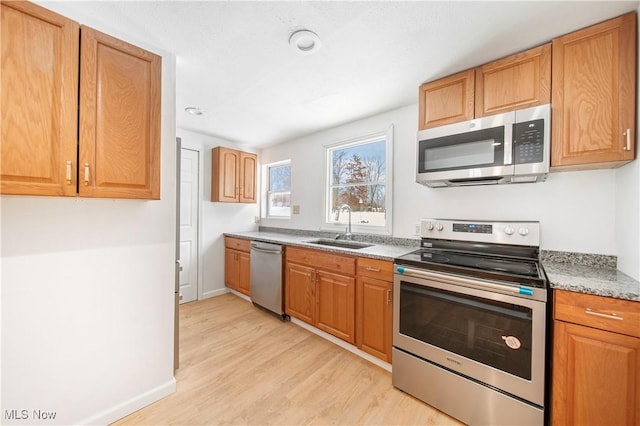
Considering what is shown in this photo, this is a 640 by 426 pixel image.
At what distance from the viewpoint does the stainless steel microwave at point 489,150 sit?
1.59 meters

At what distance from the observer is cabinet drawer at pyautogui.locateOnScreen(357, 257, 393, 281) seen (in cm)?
202

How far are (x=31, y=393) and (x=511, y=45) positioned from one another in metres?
3.49

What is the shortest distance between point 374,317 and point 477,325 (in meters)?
0.80

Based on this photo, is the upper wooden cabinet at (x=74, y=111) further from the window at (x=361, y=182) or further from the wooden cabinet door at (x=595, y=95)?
the wooden cabinet door at (x=595, y=95)

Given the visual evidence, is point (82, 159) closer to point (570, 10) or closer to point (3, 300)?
point (3, 300)

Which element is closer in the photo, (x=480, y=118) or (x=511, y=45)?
(x=511, y=45)

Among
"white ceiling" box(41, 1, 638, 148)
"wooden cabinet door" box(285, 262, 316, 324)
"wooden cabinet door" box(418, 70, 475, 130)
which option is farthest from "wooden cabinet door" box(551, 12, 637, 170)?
"wooden cabinet door" box(285, 262, 316, 324)

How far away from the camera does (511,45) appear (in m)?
1.64

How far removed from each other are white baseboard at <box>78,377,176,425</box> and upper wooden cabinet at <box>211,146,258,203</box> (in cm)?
243

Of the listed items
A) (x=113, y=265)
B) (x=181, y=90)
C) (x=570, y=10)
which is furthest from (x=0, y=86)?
(x=570, y=10)

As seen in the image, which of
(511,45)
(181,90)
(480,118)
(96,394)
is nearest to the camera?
(96,394)

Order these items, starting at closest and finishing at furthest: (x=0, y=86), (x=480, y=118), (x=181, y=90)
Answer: (x=0, y=86) → (x=480, y=118) → (x=181, y=90)

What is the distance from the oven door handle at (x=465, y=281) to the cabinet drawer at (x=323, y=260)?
1.72ft

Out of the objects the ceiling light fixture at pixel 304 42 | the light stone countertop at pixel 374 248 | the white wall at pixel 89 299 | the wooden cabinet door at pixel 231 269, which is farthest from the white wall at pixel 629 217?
the wooden cabinet door at pixel 231 269
